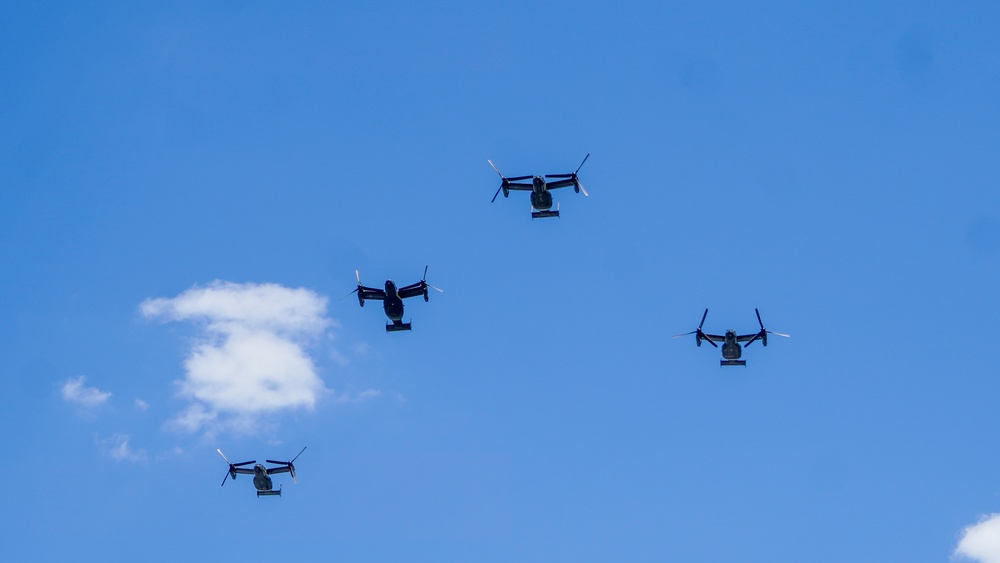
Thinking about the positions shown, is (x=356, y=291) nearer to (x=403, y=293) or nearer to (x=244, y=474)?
(x=403, y=293)

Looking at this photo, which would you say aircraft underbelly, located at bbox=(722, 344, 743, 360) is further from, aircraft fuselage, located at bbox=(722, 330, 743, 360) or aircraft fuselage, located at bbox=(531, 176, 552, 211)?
aircraft fuselage, located at bbox=(531, 176, 552, 211)

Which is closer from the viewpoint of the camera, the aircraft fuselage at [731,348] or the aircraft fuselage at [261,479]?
the aircraft fuselage at [731,348]

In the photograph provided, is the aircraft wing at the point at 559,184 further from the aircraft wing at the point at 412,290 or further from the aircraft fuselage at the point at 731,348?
the aircraft fuselage at the point at 731,348

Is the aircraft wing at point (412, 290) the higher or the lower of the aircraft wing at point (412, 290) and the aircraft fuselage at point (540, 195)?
the lower

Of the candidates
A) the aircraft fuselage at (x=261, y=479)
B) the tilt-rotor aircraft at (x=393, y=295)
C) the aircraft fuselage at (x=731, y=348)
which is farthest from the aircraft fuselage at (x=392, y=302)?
the aircraft fuselage at (x=731, y=348)

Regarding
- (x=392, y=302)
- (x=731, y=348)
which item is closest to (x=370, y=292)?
(x=392, y=302)

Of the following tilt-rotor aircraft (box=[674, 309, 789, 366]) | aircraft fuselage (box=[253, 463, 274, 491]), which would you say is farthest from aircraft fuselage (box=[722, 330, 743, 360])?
aircraft fuselage (box=[253, 463, 274, 491])

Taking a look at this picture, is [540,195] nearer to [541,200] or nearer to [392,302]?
[541,200]

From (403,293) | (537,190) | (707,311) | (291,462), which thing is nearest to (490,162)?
(537,190)
